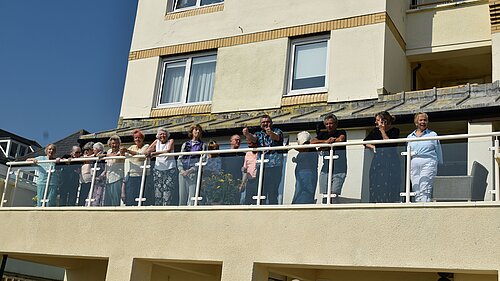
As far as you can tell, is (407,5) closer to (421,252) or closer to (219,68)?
(219,68)

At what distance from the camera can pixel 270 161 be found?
991cm

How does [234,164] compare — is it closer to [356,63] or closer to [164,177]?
[164,177]

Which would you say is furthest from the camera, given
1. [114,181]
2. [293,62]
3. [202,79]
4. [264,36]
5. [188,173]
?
[202,79]

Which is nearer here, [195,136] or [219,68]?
[195,136]

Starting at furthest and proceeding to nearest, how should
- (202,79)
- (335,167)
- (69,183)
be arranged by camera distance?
1. (202,79)
2. (69,183)
3. (335,167)

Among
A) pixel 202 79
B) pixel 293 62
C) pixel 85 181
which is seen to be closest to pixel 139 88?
pixel 202 79

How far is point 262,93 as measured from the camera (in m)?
14.7

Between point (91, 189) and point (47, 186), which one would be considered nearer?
point (91, 189)

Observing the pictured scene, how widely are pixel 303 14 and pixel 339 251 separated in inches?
A: 298

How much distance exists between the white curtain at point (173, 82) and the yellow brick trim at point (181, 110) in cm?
32

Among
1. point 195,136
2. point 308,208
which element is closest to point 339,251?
point 308,208

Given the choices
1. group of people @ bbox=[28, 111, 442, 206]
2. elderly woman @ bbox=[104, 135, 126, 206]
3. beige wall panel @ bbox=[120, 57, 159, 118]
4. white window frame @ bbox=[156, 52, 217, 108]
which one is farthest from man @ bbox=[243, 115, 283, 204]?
beige wall panel @ bbox=[120, 57, 159, 118]

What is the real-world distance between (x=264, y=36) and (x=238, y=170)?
19.5 feet

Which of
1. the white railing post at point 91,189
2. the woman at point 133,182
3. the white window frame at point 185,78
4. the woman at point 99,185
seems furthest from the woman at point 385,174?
the white window frame at point 185,78
